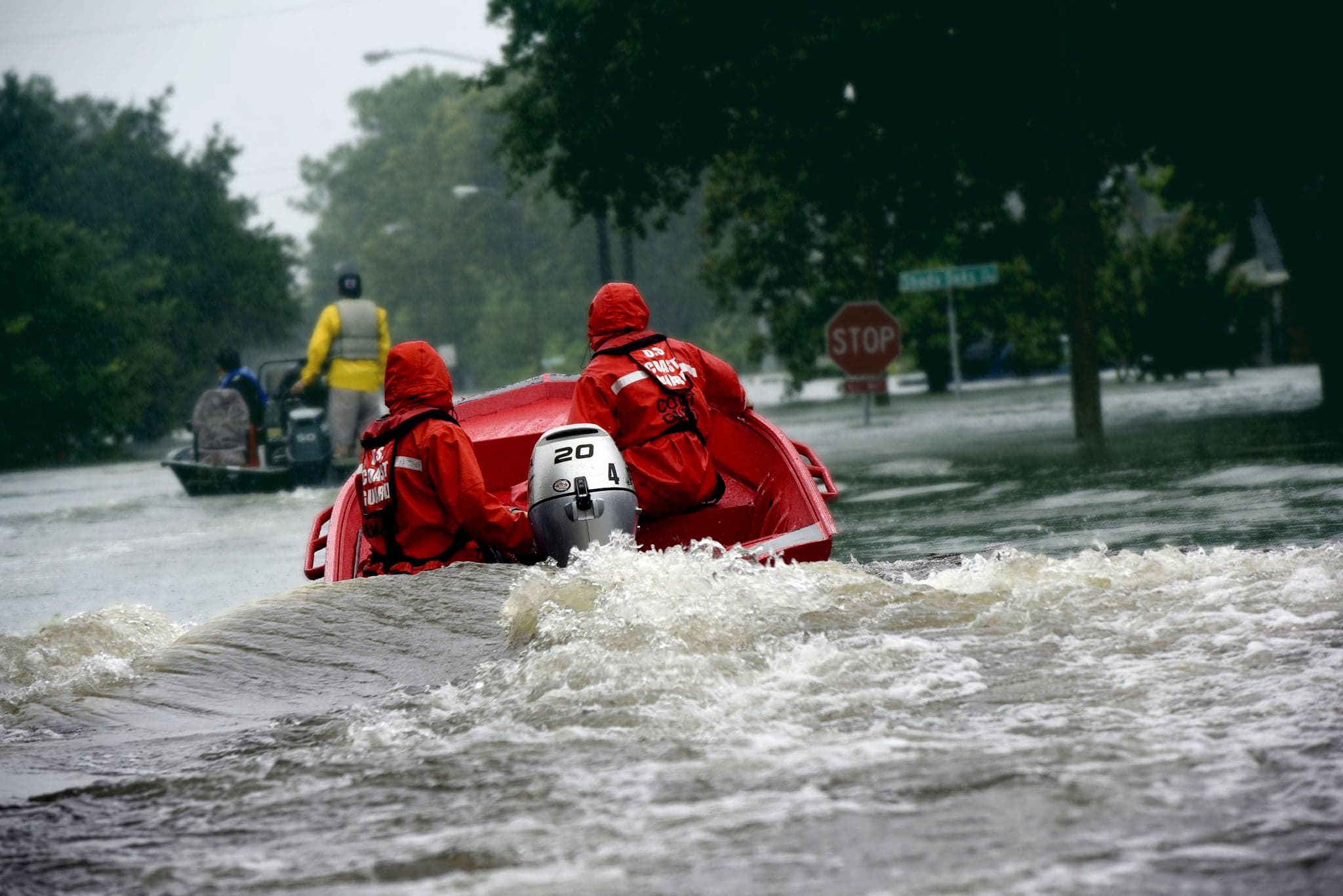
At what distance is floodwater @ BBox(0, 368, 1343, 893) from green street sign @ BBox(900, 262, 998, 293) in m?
15.7

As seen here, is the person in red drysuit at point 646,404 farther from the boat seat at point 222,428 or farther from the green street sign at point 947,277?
the green street sign at point 947,277

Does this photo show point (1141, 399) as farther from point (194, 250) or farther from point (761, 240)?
point (194, 250)

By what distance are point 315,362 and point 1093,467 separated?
709 centimetres

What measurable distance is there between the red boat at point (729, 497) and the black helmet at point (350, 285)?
7.68m

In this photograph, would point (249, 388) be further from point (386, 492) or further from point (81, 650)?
point (386, 492)

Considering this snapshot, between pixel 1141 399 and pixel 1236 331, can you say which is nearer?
pixel 1141 399

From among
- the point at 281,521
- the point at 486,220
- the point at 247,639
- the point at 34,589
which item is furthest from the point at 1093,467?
the point at 486,220

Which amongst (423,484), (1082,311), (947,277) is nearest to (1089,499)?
(1082,311)

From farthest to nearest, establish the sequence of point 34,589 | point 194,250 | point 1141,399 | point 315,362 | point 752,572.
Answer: point 194,250
point 1141,399
point 315,362
point 34,589
point 752,572

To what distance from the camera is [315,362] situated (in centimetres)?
1753

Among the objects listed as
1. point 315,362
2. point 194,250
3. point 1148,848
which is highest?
point 194,250

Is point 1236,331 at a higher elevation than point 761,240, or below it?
below

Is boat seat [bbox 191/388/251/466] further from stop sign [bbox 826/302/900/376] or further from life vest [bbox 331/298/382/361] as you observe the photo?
stop sign [bbox 826/302/900/376]

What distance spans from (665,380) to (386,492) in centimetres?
135
